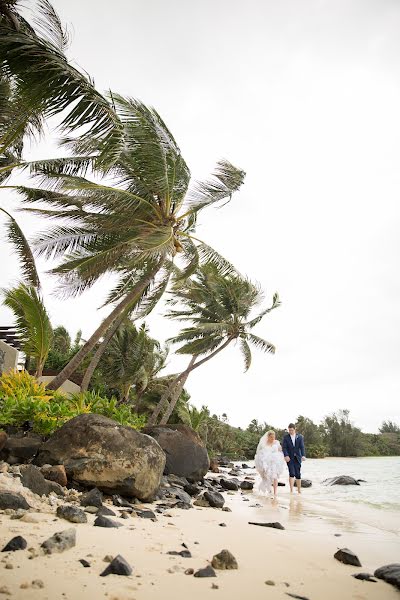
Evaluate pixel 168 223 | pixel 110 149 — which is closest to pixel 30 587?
pixel 110 149

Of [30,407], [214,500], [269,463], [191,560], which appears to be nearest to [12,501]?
[191,560]

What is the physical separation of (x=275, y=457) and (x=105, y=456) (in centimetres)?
505

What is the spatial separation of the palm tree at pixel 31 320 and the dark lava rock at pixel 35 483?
19.1 feet

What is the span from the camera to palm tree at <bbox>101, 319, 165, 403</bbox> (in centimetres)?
2367

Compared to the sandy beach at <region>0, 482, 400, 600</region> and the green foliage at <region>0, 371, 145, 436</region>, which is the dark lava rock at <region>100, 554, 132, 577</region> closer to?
the sandy beach at <region>0, 482, 400, 600</region>

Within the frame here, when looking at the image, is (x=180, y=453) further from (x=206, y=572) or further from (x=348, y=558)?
(x=206, y=572)

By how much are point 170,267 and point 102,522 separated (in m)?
10.0

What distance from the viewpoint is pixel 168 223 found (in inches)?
432

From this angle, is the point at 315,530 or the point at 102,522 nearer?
the point at 102,522

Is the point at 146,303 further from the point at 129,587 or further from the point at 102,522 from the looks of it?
the point at 129,587

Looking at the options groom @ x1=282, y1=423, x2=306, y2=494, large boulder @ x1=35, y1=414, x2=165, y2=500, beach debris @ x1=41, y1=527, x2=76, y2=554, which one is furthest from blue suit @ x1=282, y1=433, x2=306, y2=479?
beach debris @ x1=41, y1=527, x2=76, y2=554

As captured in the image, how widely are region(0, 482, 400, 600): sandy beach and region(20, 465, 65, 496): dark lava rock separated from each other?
18.4 inches

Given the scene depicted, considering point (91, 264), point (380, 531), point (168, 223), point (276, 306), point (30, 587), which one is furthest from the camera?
point (276, 306)

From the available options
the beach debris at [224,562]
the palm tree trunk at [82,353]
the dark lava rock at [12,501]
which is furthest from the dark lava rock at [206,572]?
the palm tree trunk at [82,353]
